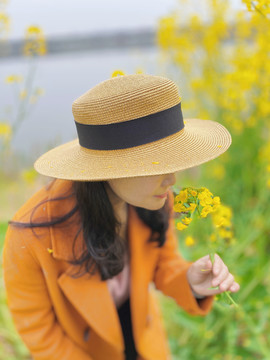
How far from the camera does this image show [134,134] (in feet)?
2.41

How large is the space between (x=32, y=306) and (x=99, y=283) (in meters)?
0.21

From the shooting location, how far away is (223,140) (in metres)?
0.79

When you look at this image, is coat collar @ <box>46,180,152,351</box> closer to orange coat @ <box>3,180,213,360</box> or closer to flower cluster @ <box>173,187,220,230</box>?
orange coat @ <box>3,180,213,360</box>

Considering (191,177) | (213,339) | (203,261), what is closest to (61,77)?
(191,177)

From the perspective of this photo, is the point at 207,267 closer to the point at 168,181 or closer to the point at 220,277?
the point at 220,277

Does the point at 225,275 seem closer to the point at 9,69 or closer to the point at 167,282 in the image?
the point at 167,282

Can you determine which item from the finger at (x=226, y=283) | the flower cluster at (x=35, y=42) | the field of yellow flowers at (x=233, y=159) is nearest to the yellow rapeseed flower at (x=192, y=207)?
the finger at (x=226, y=283)

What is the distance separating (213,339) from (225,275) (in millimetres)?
1239

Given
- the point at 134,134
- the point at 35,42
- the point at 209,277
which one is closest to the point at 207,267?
the point at 209,277

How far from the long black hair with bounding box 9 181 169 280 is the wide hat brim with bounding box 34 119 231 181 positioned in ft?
0.38

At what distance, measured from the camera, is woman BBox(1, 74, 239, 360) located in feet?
2.39

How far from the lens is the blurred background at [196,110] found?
178cm

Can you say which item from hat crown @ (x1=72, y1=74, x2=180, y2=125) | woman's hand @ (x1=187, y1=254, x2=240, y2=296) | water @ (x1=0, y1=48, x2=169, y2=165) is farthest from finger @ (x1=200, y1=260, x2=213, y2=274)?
water @ (x1=0, y1=48, x2=169, y2=165)

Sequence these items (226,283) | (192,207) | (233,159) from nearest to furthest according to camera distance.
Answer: (192,207)
(226,283)
(233,159)
